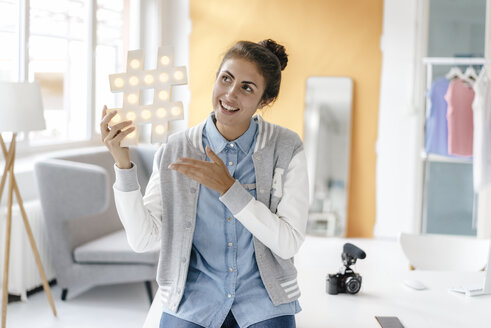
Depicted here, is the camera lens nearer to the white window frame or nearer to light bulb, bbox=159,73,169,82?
light bulb, bbox=159,73,169,82

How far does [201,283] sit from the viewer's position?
164cm

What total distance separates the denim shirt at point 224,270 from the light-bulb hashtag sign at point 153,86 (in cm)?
17

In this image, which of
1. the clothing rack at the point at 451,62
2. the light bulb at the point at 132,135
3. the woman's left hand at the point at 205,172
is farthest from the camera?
the clothing rack at the point at 451,62

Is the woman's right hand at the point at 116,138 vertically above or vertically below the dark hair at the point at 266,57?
below

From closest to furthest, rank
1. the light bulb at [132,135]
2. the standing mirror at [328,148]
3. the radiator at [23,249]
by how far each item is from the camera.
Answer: the light bulb at [132,135] → the radiator at [23,249] → the standing mirror at [328,148]

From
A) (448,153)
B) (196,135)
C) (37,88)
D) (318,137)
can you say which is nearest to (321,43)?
(318,137)

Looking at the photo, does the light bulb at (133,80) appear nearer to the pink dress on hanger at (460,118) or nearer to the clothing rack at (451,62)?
the clothing rack at (451,62)

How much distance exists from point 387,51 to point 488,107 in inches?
50.5

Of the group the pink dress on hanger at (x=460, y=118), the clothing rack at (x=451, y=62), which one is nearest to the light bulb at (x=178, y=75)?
the clothing rack at (x=451, y=62)

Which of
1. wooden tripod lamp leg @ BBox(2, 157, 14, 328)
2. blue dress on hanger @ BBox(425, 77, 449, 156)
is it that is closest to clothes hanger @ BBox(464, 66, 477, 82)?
blue dress on hanger @ BBox(425, 77, 449, 156)

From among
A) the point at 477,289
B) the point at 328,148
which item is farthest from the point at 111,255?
the point at 328,148

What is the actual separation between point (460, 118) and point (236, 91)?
318 centimetres

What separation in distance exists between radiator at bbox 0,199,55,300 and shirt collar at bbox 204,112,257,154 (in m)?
1.91

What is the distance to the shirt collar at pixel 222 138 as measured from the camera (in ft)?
5.67
